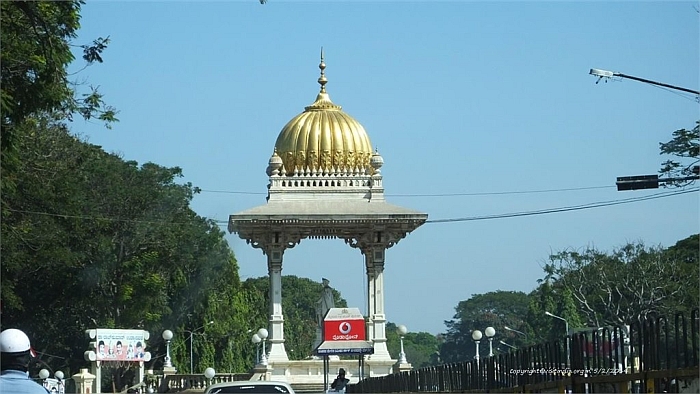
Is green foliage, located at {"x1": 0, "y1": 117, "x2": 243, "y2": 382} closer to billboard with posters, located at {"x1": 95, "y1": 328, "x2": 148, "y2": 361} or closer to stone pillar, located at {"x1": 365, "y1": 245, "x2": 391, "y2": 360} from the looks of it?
billboard with posters, located at {"x1": 95, "y1": 328, "x2": 148, "y2": 361}

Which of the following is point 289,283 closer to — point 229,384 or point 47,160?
point 47,160

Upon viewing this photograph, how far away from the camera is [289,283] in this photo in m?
164

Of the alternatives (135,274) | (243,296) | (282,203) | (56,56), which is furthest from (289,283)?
(56,56)

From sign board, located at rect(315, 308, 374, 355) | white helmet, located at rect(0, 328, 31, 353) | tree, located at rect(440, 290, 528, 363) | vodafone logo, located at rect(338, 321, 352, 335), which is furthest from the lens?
tree, located at rect(440, 290, 528, 363)

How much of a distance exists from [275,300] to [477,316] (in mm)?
105288

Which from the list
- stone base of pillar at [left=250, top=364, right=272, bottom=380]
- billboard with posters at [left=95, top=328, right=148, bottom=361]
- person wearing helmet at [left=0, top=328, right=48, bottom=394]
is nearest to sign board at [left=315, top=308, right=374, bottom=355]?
stone base of pillar at [left=250, top=364, right=272, bottom=380]

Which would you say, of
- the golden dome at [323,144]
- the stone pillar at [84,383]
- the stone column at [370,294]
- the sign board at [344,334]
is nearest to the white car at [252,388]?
the sign board at [344,334]

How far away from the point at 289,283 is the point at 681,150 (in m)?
120

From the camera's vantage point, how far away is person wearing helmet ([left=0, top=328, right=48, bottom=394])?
34.7ft

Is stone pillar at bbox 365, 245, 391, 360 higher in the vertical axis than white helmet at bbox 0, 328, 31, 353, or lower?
higher

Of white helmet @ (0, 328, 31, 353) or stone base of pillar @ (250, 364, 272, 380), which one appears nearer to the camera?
white helmet @ (0, 328, 31, 353)

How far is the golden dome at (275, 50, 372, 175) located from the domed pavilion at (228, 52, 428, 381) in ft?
0.12

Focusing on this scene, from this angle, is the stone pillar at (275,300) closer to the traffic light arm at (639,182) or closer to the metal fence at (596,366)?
the metal fence at (596,366)

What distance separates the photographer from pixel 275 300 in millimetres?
52531
